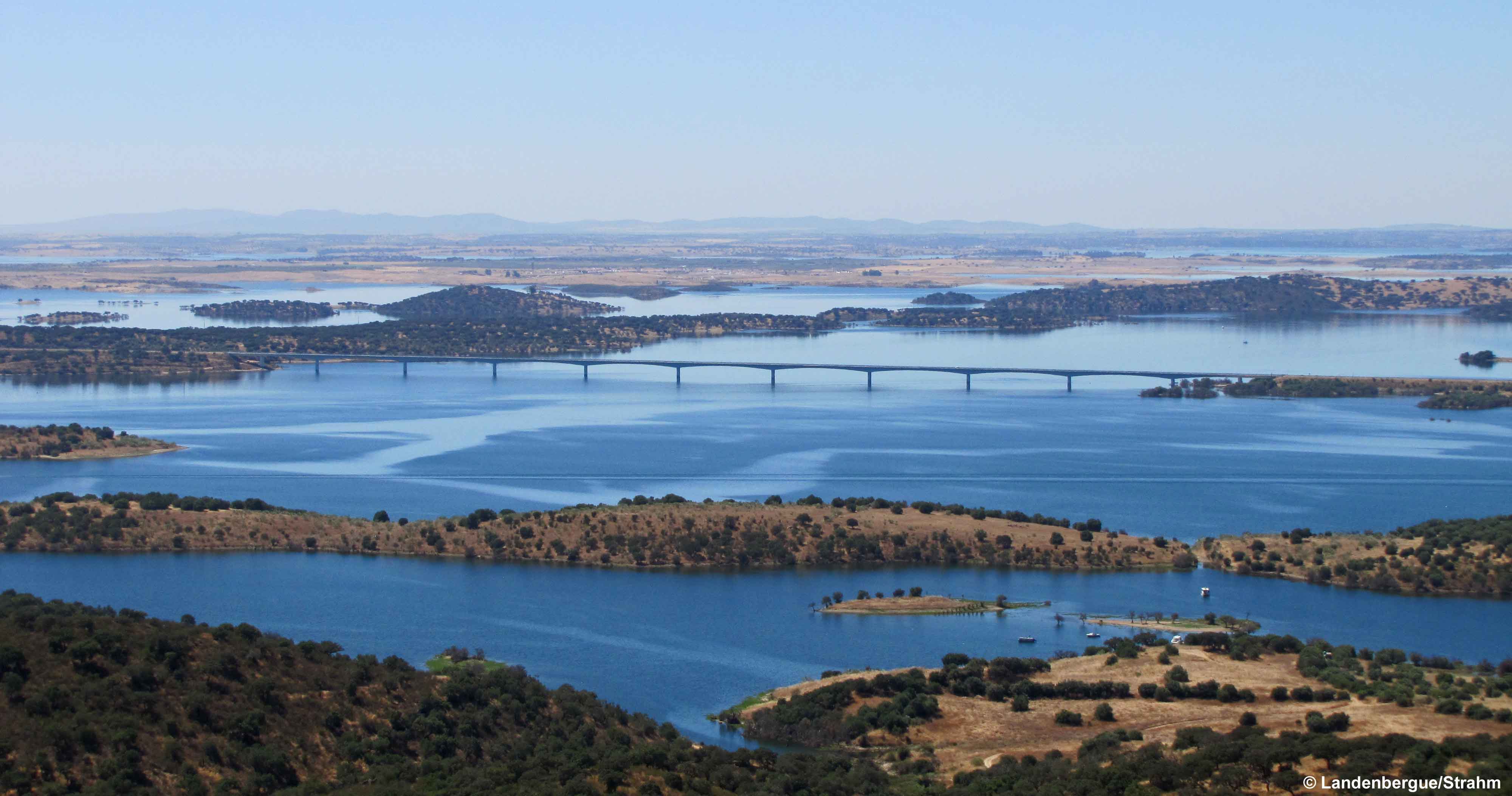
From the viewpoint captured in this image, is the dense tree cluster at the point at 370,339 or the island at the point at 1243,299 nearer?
the dense tree cluster at the point at 370,339

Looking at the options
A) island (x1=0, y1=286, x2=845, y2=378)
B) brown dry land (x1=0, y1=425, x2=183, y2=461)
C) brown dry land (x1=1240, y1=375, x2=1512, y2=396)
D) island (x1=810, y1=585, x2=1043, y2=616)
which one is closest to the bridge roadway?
island (x1=0, y1=286, x2=845, y2=378)

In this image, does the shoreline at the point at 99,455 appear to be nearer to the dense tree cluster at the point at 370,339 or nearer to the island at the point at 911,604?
the island at the point at 911,604

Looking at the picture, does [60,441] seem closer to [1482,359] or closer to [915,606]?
[915,606]

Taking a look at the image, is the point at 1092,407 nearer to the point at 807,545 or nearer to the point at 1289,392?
the point at 1289,392

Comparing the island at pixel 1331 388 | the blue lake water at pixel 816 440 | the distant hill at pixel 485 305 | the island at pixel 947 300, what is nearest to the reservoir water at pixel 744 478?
the blue lake water at pixel 816 440

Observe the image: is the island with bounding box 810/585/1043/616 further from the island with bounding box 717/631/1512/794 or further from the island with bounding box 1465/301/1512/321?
the island with bounding box 1465/301/1512/321

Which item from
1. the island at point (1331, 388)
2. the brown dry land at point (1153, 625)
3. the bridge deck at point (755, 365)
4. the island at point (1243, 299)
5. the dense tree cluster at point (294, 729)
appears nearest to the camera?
the dense tree cluster at point (294, 729)
